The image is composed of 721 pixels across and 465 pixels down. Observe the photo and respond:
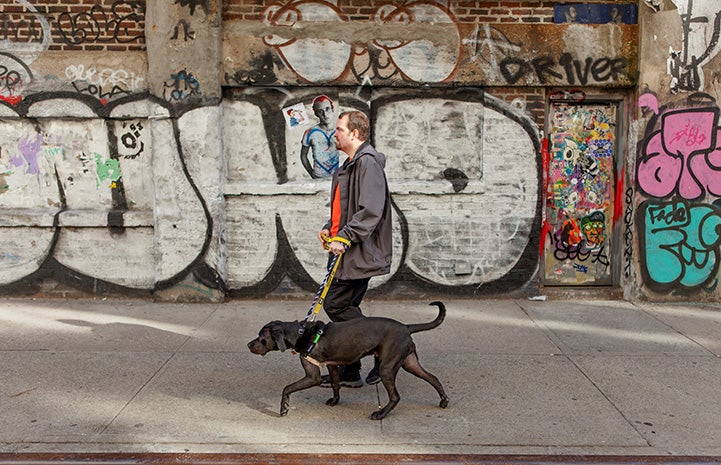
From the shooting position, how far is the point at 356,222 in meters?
4.51

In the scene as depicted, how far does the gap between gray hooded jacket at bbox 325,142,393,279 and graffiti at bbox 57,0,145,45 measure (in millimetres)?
3682

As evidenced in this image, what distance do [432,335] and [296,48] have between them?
10.3ft

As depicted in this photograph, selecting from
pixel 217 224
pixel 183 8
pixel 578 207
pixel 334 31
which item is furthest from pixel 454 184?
pixel 183 8

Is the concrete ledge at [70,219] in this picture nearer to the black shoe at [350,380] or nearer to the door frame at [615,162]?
the black shoe at [350,380]

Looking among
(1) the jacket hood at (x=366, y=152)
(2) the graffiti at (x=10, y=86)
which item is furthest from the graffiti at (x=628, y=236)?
(2) the graffiti at (x=10, y=86)

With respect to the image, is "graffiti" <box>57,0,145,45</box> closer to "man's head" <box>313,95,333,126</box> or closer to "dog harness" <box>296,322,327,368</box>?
"man's head" <box>313,95,333,126</box>

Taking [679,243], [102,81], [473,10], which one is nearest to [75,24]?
[102,81]

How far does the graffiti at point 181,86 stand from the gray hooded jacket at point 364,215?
2942 millimetres

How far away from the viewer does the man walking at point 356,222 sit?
4.54 m

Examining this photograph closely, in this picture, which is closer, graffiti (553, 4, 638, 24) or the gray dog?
the gray dog

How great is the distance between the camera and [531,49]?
284 inches

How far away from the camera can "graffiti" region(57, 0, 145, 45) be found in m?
7.23

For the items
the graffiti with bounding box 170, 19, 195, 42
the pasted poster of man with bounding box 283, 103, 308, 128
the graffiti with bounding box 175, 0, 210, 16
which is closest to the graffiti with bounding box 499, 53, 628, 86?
the pasted poster of man with bounding box 283, 103, 308, 128

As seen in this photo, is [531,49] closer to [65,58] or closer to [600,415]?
[600,415]
